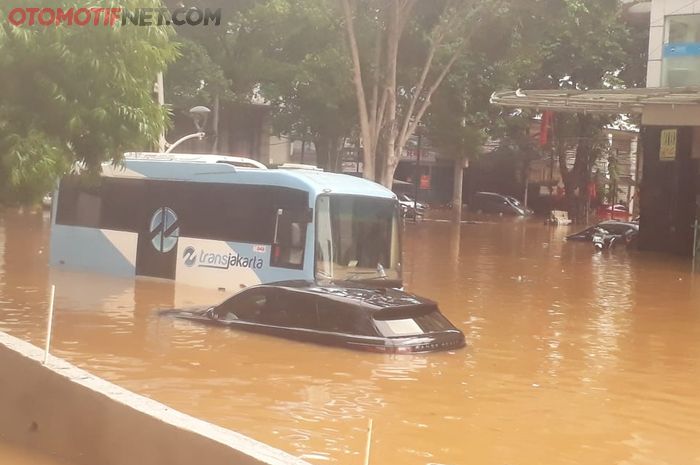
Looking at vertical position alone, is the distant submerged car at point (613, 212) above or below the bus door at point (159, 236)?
above

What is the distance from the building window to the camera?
30234mm

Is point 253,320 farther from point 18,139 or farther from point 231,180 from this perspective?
point 231,180

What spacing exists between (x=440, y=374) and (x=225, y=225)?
25.0 ft

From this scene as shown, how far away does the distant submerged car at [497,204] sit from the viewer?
66150mm

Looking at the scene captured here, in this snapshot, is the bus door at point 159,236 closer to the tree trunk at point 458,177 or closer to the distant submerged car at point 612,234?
the distant submerged car at point 612,234

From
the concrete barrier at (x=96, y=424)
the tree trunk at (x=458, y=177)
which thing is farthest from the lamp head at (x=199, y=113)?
the tree trunk at (x=458, y=177)

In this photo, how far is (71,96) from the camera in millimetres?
11664

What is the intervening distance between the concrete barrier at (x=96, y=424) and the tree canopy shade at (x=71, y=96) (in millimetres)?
3346

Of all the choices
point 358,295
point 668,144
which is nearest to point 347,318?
point 358,295

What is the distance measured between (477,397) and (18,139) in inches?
222

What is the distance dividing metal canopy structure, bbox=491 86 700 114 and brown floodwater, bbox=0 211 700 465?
6183mm

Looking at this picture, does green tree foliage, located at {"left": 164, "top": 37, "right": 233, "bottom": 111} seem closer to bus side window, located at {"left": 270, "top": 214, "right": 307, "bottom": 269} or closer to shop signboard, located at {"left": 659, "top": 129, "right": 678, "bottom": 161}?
shop signboard, located at {"left": 659, "top": 129, "right": 678, "bottom": 161}

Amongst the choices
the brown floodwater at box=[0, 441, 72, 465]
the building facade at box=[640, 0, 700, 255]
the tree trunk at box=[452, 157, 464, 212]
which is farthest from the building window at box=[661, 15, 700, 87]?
the brown floodwater at box=[0, 441, 72, 465]

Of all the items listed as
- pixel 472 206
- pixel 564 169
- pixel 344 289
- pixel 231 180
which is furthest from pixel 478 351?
pixel 472 206
